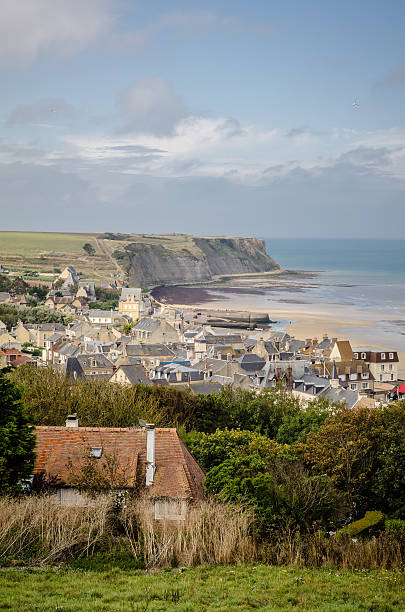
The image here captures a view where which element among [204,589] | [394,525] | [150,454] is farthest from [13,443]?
[394,525]

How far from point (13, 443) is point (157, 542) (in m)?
4.29

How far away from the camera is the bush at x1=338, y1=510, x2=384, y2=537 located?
1703 centimetres

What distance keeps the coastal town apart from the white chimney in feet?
61.6

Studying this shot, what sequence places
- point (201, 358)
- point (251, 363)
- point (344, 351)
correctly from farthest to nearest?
point (201, 358), point (344, 351), point (251, 363)

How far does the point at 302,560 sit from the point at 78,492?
18.3ft

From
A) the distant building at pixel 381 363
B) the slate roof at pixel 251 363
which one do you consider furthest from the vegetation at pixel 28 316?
the distant building at pixel 381 363

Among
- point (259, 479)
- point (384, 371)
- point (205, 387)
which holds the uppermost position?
point (384, 371)

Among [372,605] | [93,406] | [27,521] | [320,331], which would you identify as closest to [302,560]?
[372,605]

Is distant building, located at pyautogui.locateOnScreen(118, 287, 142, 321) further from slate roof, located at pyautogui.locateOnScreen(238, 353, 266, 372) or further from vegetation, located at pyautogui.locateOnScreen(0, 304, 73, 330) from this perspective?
slate roof, located at pyautogui.locateOnScreen(238, 353, 266, 372)

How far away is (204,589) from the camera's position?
37.7ft

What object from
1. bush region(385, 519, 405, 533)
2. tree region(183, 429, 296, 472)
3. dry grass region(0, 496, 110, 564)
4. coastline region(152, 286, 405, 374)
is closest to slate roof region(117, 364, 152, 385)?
tree region(183, 429, 296, 472)

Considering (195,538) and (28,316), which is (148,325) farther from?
(195,538)

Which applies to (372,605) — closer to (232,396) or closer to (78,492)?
(78,492)

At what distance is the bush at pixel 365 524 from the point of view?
17.0 meters
